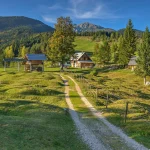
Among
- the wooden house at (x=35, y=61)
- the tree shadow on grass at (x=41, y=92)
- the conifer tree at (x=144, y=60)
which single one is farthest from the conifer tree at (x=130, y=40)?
the tree shadow on grass at (x=41, y=92)

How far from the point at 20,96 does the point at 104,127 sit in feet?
74.0

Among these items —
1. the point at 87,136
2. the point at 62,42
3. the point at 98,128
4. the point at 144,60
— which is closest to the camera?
the point at 87,136

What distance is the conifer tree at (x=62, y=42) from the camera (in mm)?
85875

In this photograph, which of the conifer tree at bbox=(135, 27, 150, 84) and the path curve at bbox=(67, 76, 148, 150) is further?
the conifer tree at bbox=(135, 27, 150, 84)

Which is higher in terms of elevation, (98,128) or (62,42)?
(62,42)

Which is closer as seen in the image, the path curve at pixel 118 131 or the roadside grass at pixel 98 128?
the path curve at pixel 118 131

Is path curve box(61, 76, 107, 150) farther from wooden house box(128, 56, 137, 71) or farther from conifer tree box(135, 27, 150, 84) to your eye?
wooden house box(128, 56, 137, 71)

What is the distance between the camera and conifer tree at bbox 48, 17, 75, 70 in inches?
3381

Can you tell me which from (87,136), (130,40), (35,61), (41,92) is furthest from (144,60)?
(87,136)

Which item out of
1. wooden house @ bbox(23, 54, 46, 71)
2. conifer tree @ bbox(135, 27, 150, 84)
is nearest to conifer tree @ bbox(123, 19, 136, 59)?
conifer tree @ bbox(135, 27, 150, 84)

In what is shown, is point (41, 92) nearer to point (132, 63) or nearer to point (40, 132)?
point (40, 132)

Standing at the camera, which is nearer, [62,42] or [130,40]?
[62,42]

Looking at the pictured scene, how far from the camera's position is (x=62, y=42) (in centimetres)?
8675

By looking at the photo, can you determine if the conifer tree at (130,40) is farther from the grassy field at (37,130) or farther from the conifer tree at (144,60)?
the grassy field at (37,130)
